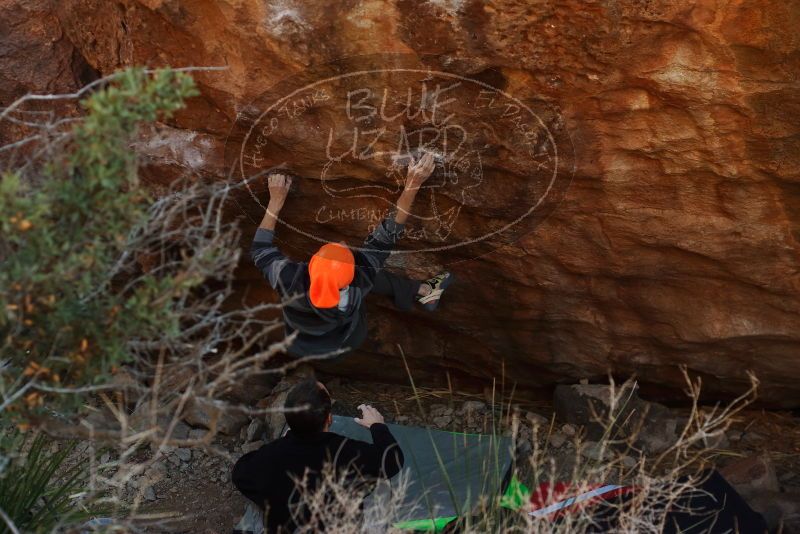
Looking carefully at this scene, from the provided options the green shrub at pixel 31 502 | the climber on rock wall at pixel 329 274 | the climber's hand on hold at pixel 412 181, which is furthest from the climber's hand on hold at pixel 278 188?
the green shrub at pixel 31 502

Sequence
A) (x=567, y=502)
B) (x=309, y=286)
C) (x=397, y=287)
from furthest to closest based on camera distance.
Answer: (x=397, y=287)
(x=309, y=286)
(x=567, y=502)

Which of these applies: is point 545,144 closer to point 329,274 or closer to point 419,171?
point 419,171

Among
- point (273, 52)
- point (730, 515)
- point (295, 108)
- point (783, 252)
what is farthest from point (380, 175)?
point (730, 515)

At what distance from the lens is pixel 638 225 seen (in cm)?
398

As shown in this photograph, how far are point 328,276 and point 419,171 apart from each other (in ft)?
1.87

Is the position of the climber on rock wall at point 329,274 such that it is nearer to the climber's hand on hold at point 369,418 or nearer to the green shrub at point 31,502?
the climber's hand on hold at point 369,418

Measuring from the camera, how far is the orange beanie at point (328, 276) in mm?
3908

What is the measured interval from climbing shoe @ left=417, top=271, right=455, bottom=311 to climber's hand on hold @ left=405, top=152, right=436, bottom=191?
600mm

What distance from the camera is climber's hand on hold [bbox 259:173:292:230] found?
162 inches

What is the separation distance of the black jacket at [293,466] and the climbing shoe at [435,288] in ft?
3.27

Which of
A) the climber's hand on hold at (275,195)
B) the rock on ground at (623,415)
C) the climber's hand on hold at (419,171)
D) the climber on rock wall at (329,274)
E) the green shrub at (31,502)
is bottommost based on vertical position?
the rock on ground at (623,415)

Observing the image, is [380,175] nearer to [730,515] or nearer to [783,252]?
[783,252]

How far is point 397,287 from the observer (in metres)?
4.39

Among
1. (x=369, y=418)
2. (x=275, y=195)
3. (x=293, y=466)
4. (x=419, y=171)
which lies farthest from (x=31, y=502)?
(x=419, y=171)
